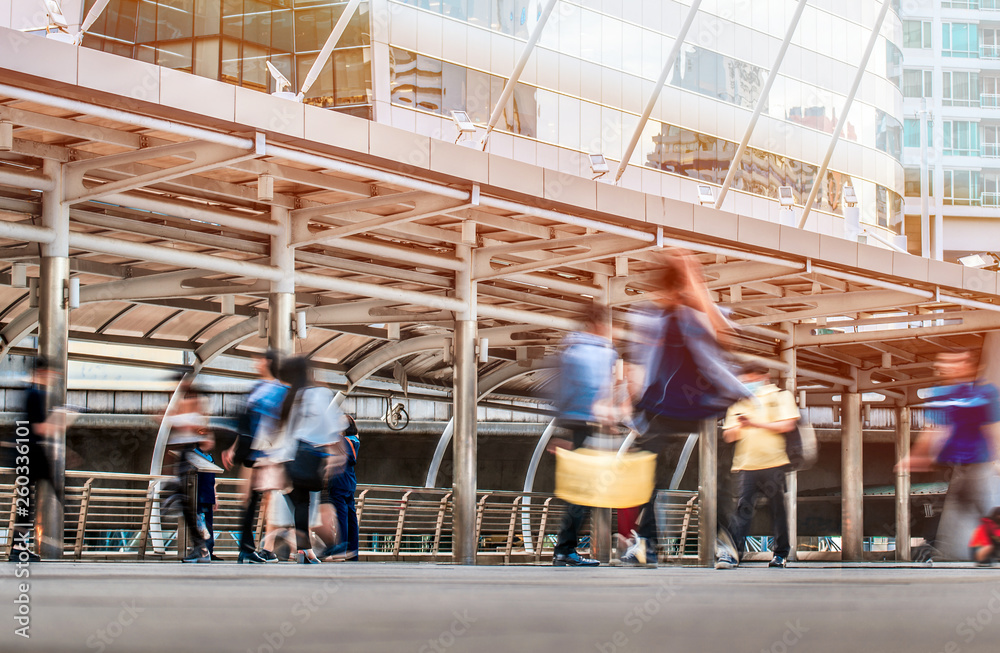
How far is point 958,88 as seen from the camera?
237ft

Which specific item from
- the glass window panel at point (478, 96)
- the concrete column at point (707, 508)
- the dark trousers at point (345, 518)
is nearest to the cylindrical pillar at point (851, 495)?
the concrete column at point (707, 508)

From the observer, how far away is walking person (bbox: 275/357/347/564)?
31.1 feet

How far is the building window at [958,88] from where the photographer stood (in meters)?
72.1

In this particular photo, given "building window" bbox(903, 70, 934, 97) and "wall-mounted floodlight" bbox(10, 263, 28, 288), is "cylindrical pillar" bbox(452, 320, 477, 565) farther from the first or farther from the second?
"building window" bbox(903, 70, 934, 97)

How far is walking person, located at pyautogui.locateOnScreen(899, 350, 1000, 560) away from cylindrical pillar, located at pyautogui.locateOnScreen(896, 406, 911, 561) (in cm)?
2540

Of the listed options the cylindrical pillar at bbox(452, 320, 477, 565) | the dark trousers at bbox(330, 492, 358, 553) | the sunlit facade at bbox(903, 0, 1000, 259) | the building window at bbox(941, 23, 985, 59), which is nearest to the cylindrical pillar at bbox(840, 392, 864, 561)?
the cylindrical pillar at bbox(452, 320, 477, 565)

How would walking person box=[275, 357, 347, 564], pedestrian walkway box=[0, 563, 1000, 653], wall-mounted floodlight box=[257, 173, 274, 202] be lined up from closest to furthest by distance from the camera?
pedestrian walkway box=[0, 563, 1000, 653] < walking person box=[275, 357, 347, 564] < wall-mounted floodlight box=[257, 173, 274, 202]

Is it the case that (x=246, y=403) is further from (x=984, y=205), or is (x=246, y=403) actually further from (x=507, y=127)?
(x=984, y=205)

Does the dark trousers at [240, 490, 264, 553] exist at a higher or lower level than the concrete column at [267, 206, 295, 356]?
lower

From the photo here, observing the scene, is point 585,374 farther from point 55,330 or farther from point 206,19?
point 206,19

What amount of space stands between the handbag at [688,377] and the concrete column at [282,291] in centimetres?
815

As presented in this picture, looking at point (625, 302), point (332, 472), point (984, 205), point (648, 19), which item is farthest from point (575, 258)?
point (984, 205)

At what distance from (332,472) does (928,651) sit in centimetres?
624

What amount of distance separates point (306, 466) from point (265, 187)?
4.75m
